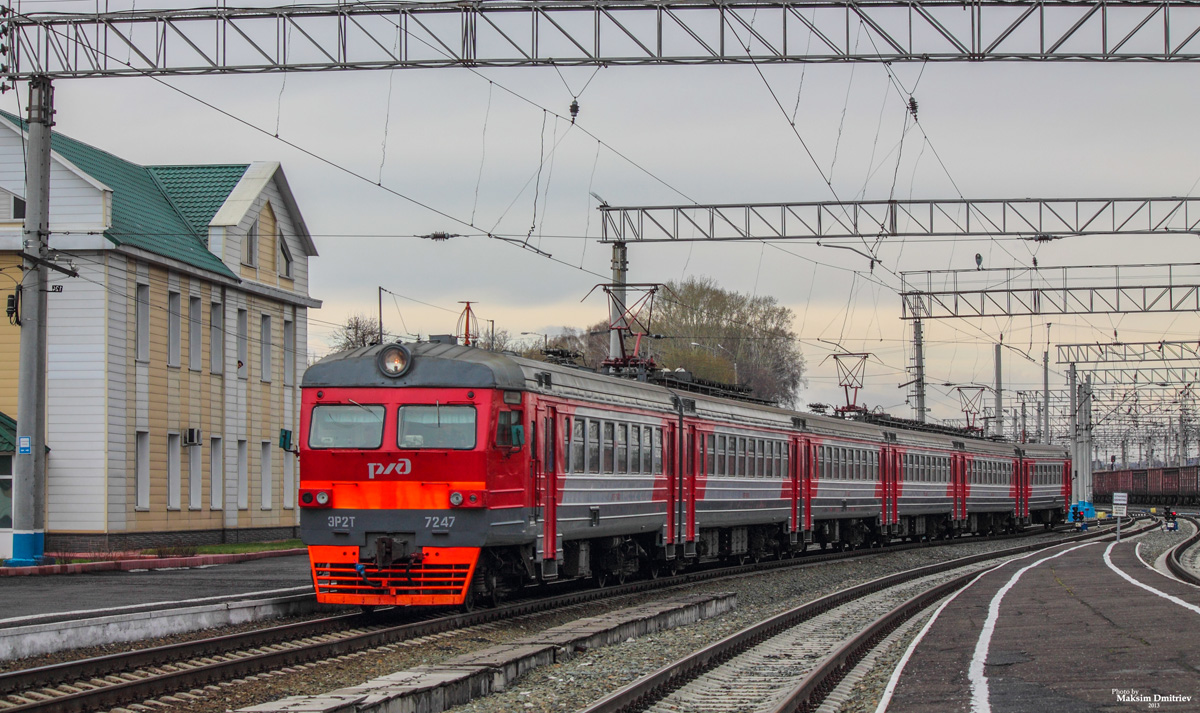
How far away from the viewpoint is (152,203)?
34.2m

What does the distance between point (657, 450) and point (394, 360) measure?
21.6ft

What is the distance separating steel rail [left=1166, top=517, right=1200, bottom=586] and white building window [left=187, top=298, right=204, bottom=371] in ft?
71.1

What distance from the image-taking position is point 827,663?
1283 cm

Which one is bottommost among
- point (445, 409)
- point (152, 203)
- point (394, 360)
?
point (445, 409)

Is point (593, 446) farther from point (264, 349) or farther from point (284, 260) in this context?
point (284, 260)

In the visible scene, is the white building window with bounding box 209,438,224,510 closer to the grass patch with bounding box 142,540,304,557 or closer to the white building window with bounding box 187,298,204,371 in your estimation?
the grass patch with bounding box 142,540,304,557

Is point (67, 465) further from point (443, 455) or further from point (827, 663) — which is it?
point (827, 663)

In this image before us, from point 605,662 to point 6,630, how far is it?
212 inches

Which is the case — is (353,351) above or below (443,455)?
above

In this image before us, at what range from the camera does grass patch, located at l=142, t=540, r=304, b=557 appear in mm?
28334

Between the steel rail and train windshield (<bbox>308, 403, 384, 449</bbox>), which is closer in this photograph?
train windshield (<bbox>308, 403, 384, 449</bbox>)

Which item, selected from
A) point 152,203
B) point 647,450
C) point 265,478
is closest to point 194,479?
point 265,478

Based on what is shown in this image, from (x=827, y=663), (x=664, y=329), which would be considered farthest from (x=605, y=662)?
(x=664, y=329)

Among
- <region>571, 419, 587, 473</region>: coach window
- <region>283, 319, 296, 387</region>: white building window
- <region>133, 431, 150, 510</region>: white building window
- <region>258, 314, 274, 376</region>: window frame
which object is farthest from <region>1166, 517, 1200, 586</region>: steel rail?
<region>283, 319, 296, 387</region>: white building window
